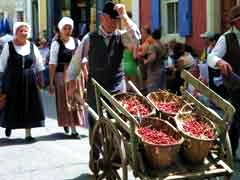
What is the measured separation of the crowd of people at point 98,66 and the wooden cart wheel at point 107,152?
54 cm

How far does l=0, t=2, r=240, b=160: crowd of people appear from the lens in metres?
5.88

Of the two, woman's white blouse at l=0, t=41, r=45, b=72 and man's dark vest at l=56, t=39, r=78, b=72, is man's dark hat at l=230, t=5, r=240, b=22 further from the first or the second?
woman's white blouse at l=0, t=41, r=45, b=72

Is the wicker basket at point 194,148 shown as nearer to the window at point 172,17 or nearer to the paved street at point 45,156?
the paved street at point 45,156

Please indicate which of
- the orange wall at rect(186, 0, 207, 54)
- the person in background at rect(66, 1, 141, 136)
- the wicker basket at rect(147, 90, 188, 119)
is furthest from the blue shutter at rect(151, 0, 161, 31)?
the wicker basket at rect(147, 90, 188, 119)

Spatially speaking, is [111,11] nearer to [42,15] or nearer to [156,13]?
[156,13]

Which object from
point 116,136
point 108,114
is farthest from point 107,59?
point 116,136

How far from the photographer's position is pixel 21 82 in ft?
27.6

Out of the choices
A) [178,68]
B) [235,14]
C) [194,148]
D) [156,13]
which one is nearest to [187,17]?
[156,13]

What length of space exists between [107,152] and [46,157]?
2330mm

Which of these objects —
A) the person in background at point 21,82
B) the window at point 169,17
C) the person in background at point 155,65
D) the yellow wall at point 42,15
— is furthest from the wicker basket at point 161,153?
the yellow wall at point 42,15

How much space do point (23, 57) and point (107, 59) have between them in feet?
8.95

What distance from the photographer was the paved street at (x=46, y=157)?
6.37 m

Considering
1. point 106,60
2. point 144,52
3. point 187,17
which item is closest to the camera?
point 106,60

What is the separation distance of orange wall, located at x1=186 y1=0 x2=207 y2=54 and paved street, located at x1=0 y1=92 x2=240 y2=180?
12.0 ft
